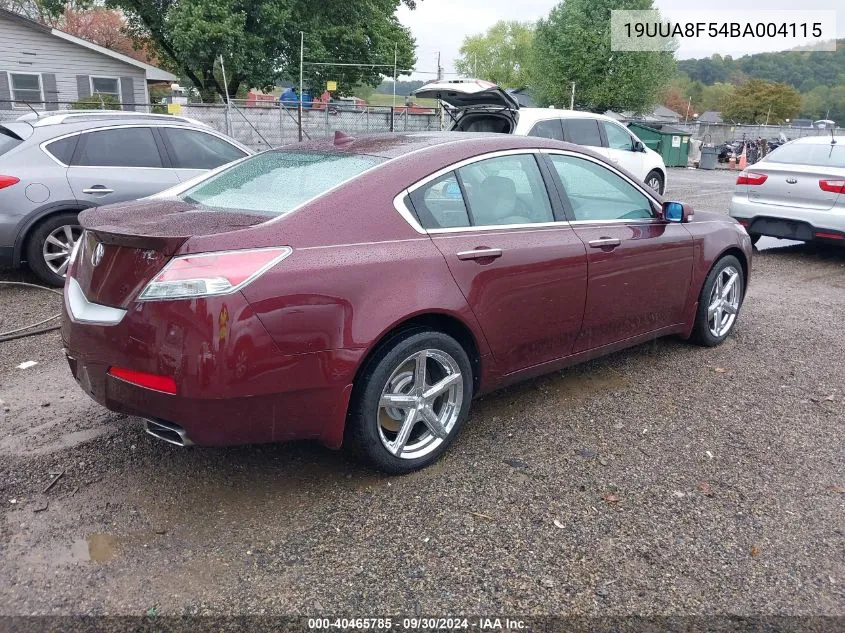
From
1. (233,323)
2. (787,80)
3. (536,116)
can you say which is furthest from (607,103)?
(787,80)

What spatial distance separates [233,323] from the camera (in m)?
2.57

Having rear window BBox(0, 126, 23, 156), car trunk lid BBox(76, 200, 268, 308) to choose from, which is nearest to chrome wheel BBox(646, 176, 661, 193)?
rear window BBox(0, 126, 23, 156)

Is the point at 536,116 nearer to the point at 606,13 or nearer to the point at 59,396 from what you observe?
the point at 59,396

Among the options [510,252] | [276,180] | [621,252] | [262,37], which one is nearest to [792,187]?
[621,252]

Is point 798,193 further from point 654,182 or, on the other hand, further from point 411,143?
point 411,143

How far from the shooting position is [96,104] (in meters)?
22.0

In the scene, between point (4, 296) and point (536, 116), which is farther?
point (536, 116)

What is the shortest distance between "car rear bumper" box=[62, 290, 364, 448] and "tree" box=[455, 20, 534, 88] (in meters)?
89.1

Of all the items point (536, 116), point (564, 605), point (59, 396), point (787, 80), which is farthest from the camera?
point (787, 80)

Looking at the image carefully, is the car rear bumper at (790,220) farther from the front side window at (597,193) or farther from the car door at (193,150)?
the car door at (193,150)

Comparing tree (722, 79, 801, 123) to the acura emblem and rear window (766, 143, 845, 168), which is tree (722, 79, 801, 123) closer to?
rear window (766, 143, 845, 168)

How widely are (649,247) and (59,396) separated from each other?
3.61 m

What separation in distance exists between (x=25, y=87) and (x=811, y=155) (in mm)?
23900

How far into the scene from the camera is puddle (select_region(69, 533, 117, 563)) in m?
2.62
